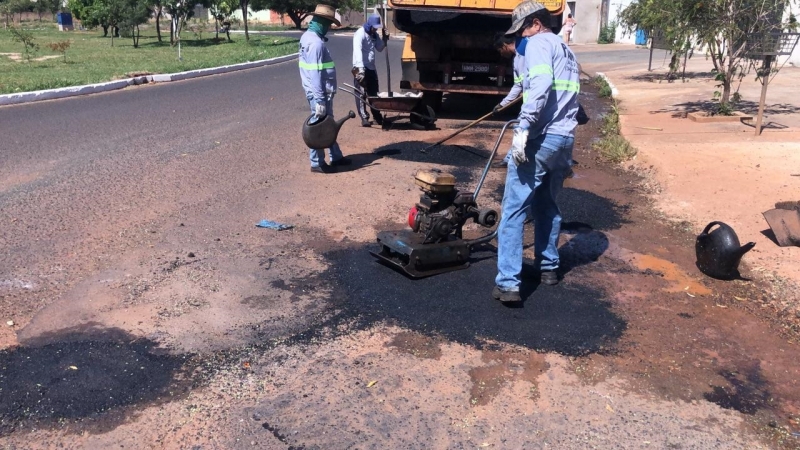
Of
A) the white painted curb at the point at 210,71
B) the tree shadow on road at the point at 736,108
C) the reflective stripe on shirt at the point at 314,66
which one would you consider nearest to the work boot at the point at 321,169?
the reflective stripe on shirt at the point at 314,66

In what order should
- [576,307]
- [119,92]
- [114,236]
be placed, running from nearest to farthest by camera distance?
[576,307], [114,236], [119,92]

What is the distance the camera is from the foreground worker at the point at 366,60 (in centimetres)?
1046

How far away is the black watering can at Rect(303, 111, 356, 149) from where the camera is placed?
716 cm

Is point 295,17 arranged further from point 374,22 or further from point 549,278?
point 549,278

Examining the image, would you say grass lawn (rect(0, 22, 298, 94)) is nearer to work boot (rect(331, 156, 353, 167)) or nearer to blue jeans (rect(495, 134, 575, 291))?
work boot (rect(331, 156, 353, 167))

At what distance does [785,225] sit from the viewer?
17.2 ft

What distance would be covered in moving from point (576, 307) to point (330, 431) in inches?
76.9

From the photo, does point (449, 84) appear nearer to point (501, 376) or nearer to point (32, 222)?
point (32, 222)

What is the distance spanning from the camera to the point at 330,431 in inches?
118

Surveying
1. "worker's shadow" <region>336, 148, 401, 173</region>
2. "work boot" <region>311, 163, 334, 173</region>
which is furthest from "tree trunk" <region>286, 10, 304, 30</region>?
"work boot" <region>311, 163, 334, 173</region>

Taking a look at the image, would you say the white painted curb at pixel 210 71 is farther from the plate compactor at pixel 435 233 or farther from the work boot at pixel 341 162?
the plate compactor at pixel 435 233

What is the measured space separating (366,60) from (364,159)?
3.06m

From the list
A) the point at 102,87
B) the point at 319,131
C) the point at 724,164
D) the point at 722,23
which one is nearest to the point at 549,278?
the point at 319,131

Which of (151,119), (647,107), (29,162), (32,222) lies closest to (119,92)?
(151,119)
